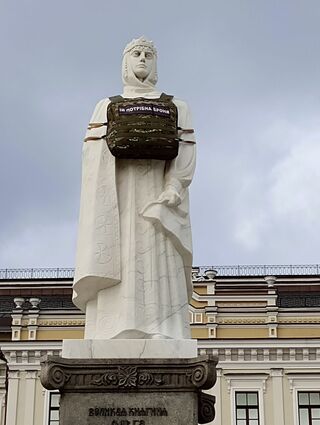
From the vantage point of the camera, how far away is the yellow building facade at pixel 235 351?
3262 centimetres

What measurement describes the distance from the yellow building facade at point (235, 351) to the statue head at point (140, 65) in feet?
75.1

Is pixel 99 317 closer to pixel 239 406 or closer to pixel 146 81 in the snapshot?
pixel 146 81

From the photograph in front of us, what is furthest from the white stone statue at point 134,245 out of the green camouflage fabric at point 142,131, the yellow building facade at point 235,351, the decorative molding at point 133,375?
the yellow building facade at point 235,351

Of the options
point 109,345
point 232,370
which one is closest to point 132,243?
point 109,345

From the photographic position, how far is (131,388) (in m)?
8.42

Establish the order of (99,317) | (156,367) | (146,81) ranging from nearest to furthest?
(156,367)
(99,317)
(146,81)

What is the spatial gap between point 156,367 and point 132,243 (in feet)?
4.34

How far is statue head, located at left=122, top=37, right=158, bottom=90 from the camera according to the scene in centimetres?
1006

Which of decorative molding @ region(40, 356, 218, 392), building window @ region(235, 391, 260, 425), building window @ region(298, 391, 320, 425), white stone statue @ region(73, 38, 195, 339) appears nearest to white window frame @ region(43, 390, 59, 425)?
building window @ region(235, 391, 260, 425)

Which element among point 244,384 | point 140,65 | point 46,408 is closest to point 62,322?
point 46,408

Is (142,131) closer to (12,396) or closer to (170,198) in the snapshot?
(170,198)

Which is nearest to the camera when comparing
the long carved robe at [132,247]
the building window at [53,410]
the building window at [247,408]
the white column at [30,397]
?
the long carved robe at [132,247]

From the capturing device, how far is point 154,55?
10164mm

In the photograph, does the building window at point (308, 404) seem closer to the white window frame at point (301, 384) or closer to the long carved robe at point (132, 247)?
the white window frame at point (301, 384)
